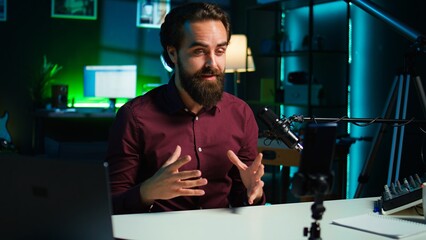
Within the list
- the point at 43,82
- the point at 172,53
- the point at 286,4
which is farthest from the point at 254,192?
the point at 43,82

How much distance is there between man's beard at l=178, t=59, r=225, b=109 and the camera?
1955mm

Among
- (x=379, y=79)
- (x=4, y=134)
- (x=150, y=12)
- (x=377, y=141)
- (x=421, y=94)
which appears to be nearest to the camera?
(x=421, y=94)

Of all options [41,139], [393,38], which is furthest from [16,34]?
[393,38]

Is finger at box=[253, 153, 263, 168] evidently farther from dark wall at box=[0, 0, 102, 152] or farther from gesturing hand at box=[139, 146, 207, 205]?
dark wall at box=[0, 0, 102, 152]

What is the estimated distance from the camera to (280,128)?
4.82ft

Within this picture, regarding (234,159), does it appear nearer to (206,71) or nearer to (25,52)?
(206,71)

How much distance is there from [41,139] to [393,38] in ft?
12.0

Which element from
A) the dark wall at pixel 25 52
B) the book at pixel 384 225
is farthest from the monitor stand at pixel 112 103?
the book at pixel 384 225

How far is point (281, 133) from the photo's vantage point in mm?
1469

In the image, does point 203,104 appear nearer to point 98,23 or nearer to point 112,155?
point 112,155

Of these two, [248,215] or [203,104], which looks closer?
[248,215]

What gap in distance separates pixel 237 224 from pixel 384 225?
407mm

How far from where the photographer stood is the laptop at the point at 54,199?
1007 mm

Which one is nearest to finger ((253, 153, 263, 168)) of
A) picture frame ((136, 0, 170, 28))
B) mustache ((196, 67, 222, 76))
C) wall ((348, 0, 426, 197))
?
mustache ((196, 67, 222, 76))
